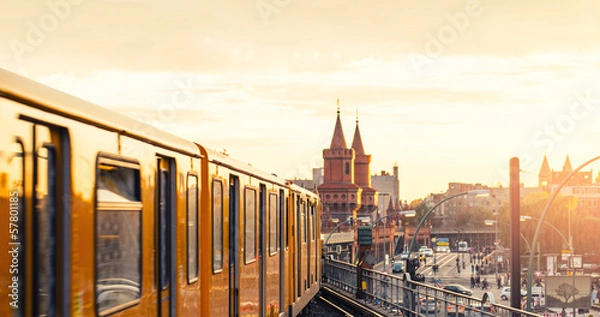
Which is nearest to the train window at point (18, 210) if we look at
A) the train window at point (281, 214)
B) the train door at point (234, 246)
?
the train door at point (234, 246)

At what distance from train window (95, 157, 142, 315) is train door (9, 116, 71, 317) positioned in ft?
2.06

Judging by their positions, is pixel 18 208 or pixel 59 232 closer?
pixel 18 208

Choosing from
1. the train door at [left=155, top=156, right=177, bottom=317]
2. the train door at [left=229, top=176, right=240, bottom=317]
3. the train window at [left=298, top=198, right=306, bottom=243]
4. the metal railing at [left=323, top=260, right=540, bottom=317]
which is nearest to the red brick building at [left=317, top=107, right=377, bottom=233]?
the metal railing at [left=323, top=260, right=540, bottom=317]

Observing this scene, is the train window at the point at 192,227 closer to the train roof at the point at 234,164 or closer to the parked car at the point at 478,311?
the train roof at the point at 234,164

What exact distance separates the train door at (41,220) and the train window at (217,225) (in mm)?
5081

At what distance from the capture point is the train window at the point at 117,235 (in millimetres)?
6418

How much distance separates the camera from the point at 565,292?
3672cm

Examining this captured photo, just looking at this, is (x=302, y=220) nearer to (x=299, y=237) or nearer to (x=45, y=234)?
A: (x=299, y=237)

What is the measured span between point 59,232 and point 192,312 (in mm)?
4072

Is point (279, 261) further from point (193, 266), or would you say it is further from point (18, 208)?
point (18, 208)

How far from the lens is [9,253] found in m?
4.93

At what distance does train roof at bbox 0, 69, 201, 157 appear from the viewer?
5.16 meters

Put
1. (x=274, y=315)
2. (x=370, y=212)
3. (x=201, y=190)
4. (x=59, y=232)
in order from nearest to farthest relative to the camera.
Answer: (x=59, y=232) → (x=201, y=190) → (x=274, y=315) → (x=370, y=212)

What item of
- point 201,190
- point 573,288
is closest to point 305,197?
point 201,190
